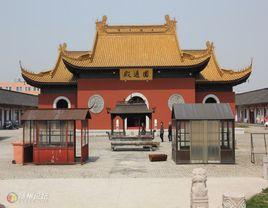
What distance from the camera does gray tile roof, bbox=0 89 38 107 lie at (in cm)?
4924

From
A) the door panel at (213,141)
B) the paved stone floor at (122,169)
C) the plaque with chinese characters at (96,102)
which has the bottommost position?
the paved stone floor at (122,169)

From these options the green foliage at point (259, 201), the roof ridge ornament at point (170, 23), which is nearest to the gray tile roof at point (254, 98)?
the roof ridge ornament at point (170, 23)

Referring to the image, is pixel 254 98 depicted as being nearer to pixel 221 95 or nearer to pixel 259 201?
pixel 221 95

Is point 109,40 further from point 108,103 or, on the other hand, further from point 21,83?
point 21,83

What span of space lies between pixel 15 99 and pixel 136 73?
89.1 feet

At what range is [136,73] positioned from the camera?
32.2m

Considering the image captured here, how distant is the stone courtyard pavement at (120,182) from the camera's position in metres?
9.36

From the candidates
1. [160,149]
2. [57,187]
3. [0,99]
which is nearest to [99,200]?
[57,187]

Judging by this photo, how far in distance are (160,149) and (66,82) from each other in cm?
1452

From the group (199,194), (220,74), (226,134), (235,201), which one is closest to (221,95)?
(220,74)

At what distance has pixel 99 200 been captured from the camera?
9.39 m

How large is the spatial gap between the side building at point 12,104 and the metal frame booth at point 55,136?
31628 millimetres

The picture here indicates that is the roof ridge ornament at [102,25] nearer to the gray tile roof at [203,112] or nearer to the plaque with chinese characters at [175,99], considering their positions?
the plaque with chinese characters at [175,99]

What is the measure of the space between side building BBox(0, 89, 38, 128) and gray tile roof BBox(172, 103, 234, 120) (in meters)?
33.9
